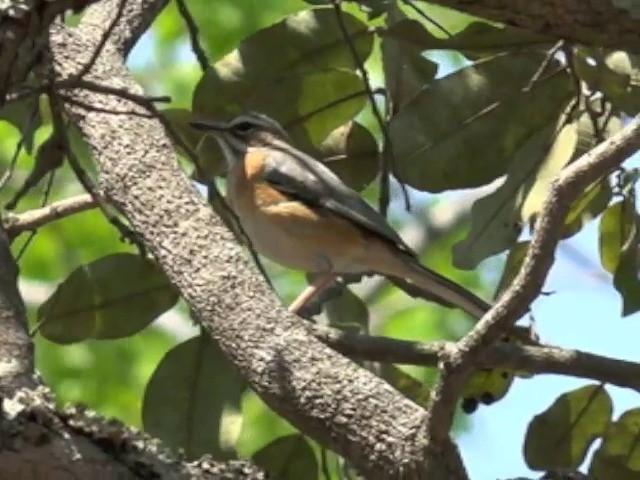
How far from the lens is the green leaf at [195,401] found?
3.18 m

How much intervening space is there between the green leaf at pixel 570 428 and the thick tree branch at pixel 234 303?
76 cm

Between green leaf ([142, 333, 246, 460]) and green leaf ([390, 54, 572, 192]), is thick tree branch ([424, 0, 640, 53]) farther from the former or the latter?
green leaf ([142, 333, 246, 460])

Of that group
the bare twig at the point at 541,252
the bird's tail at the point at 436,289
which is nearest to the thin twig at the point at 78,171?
the bare twig at the point at 541,252

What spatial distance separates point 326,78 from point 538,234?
54.8 inches

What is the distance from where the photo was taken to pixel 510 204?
307 centimetres

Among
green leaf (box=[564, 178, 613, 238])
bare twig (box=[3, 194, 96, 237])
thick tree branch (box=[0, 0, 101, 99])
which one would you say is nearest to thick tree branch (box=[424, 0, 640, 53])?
thick tree branch (box=[0, 0, 101, 99])

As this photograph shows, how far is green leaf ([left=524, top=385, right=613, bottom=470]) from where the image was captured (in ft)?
10.7

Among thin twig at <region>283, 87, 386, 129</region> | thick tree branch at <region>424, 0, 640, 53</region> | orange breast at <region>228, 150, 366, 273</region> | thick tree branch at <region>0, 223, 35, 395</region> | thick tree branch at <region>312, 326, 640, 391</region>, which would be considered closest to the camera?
thick tree branch at <region>0, 223, 35, 395</region>

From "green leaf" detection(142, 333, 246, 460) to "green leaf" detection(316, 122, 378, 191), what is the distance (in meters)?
0.52

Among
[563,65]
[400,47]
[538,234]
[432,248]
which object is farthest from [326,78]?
[432,248]

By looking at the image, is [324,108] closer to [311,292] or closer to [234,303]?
[311,292]

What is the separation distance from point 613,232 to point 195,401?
0.93 meters

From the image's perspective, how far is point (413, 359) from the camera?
2.90 meters

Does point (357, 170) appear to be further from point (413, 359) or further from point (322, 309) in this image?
point (413, 359)
